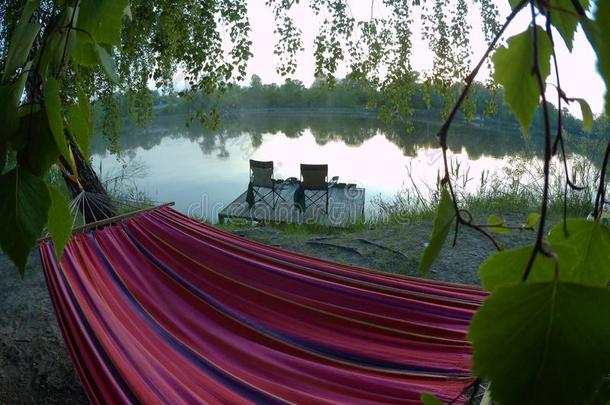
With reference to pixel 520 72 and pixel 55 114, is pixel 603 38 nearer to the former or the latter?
pixel 520 72

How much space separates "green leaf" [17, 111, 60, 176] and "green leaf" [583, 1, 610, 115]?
25 centimetres

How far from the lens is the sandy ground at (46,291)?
1.94 m

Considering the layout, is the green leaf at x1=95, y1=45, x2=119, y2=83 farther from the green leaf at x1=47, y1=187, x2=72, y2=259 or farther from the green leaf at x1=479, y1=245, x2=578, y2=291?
the green leaf at x1=479, y1=245, x2=578, y2=291

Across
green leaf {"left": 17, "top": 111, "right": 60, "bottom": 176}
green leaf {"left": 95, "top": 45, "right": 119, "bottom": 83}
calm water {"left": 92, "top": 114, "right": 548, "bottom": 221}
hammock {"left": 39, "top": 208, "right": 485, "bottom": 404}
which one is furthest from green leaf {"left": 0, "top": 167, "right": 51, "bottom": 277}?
calm water {"left": 92, "top": 114, "right": 548, "bottom": 221}

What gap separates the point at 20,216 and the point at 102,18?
5.2 inches

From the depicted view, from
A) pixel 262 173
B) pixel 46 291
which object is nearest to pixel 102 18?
pixel 46 291

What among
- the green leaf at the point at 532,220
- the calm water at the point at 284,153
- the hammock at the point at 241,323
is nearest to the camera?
the green leaf at the point at 532,220

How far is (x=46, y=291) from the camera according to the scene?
283cm

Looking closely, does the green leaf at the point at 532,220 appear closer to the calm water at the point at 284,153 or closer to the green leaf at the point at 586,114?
the green leaf at the point at 586,114

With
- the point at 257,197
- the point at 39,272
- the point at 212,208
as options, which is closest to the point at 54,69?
the point at 39,272

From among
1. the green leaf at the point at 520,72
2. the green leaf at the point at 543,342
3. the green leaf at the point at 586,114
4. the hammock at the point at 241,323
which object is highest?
the green leaf at the point at 520,72

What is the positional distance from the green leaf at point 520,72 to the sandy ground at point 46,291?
6.97 feet

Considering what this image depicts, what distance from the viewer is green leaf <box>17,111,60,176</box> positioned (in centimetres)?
25

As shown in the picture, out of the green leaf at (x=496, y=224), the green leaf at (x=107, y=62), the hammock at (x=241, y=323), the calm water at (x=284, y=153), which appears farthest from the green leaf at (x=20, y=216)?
the calm water at (x=284, y=153)
